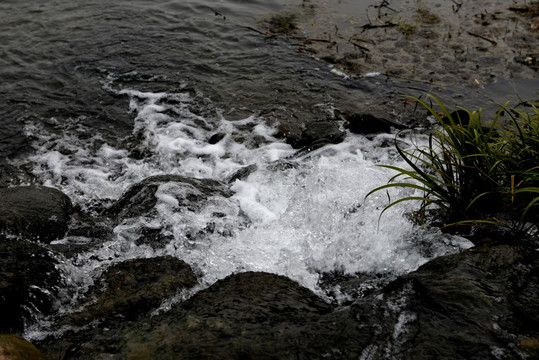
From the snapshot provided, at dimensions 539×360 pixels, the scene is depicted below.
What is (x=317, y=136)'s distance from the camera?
5.98 m

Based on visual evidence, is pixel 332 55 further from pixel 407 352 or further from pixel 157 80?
pixel 407 352

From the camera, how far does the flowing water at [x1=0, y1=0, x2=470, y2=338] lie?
409 centimetres

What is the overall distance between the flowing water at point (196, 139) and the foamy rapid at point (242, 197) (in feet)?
0.05

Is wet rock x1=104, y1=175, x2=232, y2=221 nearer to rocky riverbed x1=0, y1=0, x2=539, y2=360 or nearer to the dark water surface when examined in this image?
rocky riverbed x1=0, y1=0, x2=539, y2=360

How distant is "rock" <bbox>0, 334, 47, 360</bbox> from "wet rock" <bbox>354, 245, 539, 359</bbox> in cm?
184

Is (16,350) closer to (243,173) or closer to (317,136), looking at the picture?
(243,173)

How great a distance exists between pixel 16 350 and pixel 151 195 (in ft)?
7.94

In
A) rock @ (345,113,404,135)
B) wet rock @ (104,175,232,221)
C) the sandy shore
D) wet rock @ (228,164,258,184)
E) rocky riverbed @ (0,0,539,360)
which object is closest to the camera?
rocky riverbed @ (0,0,539,360)

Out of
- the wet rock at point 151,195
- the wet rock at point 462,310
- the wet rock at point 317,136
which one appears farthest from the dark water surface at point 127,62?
the wet rock at point 462,310

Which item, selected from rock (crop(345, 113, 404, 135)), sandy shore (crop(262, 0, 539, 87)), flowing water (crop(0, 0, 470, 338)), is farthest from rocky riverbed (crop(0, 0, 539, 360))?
sandy shore (crop(262, 0, 539, 87))

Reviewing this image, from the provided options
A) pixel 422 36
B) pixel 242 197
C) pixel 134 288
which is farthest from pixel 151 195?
pixel 422 36

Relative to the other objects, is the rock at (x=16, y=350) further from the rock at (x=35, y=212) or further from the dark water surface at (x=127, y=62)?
the dark water surface at (x=127, y=62)

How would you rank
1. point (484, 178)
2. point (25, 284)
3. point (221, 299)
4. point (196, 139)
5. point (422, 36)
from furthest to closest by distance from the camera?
point (422, 36)
point (196, 139)
point (484, 178)
point (25, 284)
point (221, 299)

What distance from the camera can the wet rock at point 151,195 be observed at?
15.3 ft
